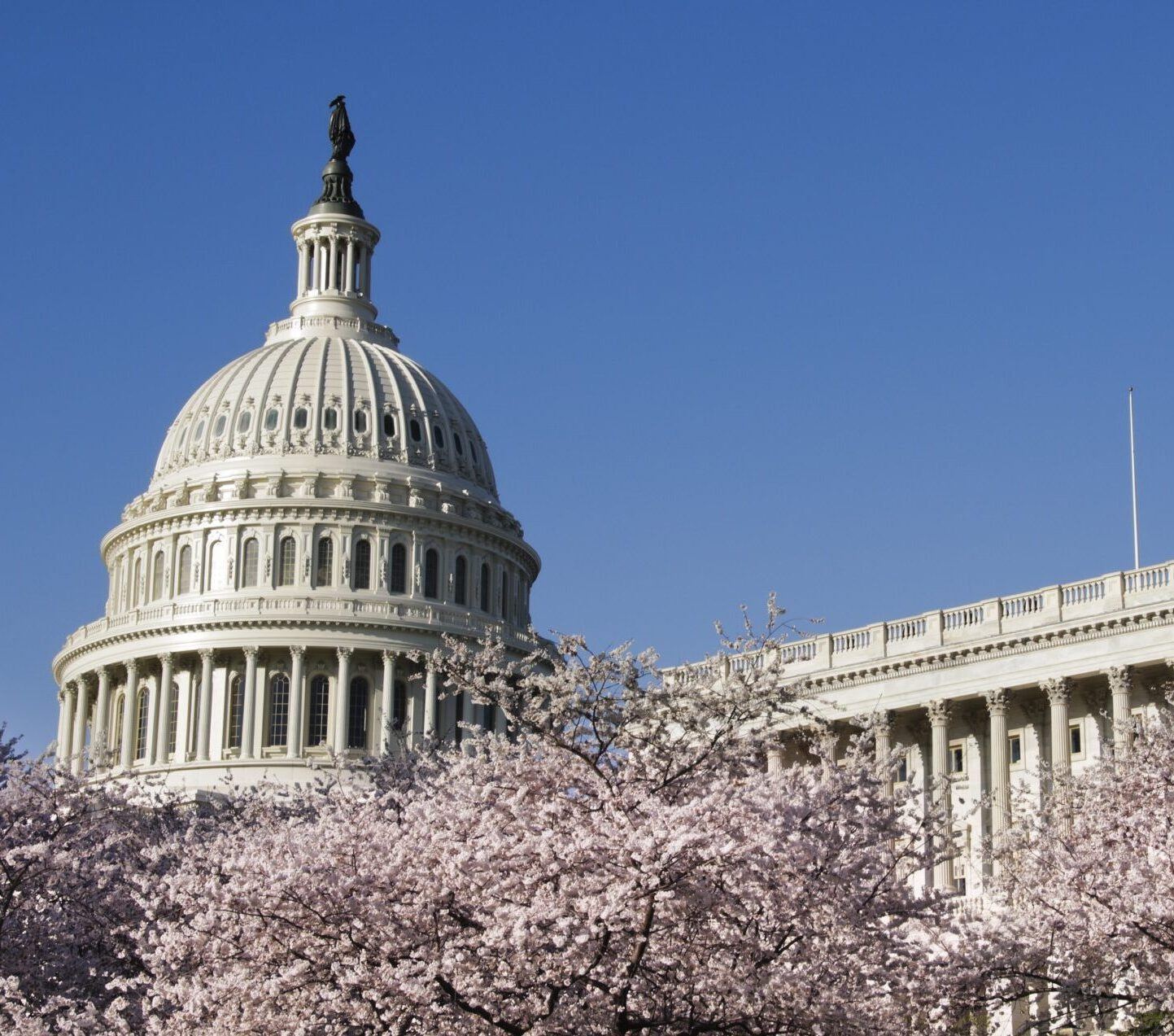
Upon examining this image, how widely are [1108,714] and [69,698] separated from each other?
82.5 meters

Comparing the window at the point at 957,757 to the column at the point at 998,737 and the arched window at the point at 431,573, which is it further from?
the arched window at the point at 431,573

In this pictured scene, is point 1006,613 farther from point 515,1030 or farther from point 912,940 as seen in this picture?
point 515,1030

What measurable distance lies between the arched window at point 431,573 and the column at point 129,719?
703 inches

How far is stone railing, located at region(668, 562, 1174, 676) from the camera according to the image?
73.0 meters

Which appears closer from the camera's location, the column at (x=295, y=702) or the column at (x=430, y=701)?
the column at (x=295, y=702)

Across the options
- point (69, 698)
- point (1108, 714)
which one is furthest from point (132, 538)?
point (1108, 714)

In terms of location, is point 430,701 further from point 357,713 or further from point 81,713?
point 81,713

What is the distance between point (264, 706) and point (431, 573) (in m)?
14.3

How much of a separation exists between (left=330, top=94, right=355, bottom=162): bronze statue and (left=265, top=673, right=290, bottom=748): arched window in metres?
43.3

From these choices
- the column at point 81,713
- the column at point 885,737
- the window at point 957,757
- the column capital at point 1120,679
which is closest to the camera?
the column capital at point 1120,679

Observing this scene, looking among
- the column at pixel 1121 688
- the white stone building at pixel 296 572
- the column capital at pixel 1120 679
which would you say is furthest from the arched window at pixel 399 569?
Answer: the column capital at pixel 1120 679

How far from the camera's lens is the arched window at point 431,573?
13662 cm

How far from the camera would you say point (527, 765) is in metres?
34.7

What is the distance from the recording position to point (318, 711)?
427ft
